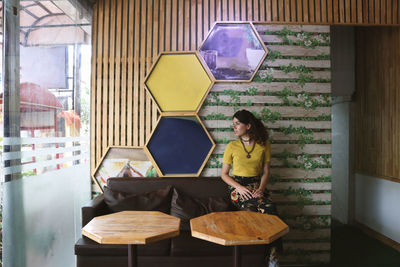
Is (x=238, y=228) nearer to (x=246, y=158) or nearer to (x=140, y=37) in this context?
(x=246, y=158)

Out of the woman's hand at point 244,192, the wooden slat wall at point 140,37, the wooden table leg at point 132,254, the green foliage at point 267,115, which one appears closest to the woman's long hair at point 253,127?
the green foliage at point 267,115

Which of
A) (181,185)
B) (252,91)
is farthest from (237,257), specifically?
(252,91)

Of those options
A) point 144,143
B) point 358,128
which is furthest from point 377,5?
point 144,143

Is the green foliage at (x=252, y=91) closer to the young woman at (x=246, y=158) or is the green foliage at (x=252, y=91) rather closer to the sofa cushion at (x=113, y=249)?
the young woman at (x=246, y=158)

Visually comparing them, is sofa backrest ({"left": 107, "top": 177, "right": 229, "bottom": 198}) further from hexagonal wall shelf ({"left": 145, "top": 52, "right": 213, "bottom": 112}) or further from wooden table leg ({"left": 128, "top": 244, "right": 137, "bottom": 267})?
wooden table leg ({"left": 128, "top": 244, "right": 137, "bottom": 267})

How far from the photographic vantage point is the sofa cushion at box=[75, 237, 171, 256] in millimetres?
2611

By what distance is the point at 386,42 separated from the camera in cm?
396

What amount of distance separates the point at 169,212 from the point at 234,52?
2038mm

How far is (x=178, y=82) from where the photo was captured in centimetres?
344

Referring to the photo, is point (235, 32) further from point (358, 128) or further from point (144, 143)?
point (358, 128)

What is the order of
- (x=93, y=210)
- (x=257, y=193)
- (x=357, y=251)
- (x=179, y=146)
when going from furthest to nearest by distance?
(x=357, y=251) → (x=179, y=146) → (x=257, y=193) → (x=93, y=210)

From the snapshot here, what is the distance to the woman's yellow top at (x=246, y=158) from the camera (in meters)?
3.04

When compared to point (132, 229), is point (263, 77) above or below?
above

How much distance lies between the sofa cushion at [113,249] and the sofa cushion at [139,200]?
0.44 m
